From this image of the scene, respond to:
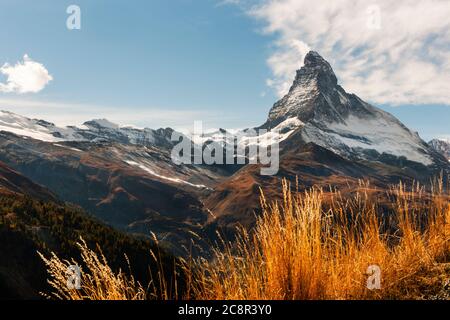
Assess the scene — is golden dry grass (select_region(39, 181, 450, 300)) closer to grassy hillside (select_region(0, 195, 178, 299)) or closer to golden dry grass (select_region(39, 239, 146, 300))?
golden dry grass (select_region(39, 239, 146, 300))

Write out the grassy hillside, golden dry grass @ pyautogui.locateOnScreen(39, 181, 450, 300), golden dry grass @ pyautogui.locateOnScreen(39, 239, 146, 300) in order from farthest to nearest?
the grassy hillside < golden dry grass @ pyautogui.locateOnScreen(39, 181, 450, 300) < golden dry grass @ pyautogui.locateOnScreen(39, 239, 146, 300)

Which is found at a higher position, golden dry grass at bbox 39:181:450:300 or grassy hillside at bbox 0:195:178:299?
golden dry grass at bbox 39:181:450:300

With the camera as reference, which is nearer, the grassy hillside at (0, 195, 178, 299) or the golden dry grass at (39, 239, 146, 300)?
the golden dry grass at (39, 239, 146, 300)

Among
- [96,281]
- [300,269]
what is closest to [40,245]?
[96,281]

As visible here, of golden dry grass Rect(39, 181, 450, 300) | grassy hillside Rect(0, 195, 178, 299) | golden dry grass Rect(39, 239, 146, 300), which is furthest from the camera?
grassy hillside Rect(0, 195, 178, 299)

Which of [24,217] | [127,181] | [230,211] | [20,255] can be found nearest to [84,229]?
[24,217]

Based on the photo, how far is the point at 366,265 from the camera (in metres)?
4.86

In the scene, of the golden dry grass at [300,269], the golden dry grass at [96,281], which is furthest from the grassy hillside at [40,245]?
the golden dry grass at [300,269]

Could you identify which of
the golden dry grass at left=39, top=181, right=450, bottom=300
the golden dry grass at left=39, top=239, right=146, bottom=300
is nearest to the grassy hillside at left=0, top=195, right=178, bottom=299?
the golden dry grass at left=39, top=239, right=146, bottom=300

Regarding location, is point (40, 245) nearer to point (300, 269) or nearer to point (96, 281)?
point (96, 281)

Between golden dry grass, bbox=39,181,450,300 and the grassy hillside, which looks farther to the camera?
the grassy hillside

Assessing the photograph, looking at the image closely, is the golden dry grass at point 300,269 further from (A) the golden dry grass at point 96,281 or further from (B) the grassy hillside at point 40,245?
(B) the grassy hillside at point 40,245

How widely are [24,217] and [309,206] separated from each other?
36.9m

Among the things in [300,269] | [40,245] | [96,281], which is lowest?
[40,245]
